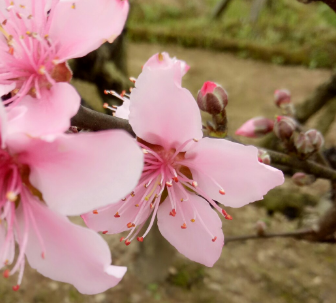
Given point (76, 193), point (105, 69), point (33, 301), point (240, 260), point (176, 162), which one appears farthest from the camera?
point (240, 260)

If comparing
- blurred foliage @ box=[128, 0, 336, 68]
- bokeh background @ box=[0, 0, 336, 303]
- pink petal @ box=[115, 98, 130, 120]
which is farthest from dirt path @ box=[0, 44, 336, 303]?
blurred foliage @ box=[128, 0, 336, 68]

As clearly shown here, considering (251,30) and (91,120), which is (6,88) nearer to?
(91,120)

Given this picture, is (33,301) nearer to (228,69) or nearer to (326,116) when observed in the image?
(326,116)

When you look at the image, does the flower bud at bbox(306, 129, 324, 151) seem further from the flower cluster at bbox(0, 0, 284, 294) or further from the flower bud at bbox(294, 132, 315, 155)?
the flower cluster at bbox(0, 0, 284, 294)

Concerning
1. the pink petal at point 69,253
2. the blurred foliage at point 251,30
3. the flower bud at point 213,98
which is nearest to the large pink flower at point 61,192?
the pink petal at point 69,253

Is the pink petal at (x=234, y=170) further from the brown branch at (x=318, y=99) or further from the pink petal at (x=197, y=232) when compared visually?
the brown branch at (x=318, y=99)

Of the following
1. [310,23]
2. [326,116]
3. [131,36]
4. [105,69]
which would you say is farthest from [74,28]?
[310,23]
